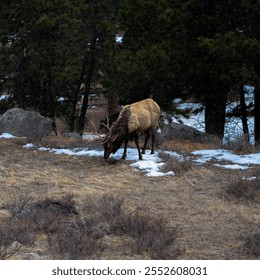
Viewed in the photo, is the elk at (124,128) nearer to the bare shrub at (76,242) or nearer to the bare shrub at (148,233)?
the bare shrub at (148,233)

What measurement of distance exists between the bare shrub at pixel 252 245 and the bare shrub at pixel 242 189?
2777 mm

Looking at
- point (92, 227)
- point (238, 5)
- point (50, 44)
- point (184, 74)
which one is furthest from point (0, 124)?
point (92, 227)

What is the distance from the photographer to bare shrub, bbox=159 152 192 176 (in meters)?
12.2

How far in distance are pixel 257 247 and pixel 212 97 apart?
11.2 meters

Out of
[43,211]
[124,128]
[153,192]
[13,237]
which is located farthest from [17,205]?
[124,128]

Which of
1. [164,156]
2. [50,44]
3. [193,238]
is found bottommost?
[193,238]

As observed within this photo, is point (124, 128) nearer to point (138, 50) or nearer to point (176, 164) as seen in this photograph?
point (176, 164)

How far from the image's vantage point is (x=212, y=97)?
57.6 feet

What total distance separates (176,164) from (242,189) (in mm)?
2527

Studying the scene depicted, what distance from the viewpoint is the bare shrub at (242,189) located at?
9.94 meters

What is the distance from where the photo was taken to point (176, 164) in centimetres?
1245

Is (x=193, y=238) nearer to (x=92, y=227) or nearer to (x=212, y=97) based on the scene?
(x=92, y=227)

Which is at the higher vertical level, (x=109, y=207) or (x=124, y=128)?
(x=124, y=128)
